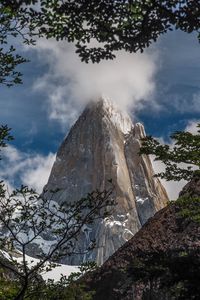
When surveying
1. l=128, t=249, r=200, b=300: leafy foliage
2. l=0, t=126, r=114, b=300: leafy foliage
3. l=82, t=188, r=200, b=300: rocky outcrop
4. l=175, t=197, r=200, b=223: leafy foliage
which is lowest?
l=128, t=249, r=200, b=300: leafy foliage

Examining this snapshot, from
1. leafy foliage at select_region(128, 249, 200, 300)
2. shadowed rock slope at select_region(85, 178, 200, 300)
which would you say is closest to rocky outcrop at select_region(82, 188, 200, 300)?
shadowed rock slope at select_region(85, 178, 200, 300)

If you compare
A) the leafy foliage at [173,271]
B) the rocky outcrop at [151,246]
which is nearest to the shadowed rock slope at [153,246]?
the rocky outcrop at [151,246]

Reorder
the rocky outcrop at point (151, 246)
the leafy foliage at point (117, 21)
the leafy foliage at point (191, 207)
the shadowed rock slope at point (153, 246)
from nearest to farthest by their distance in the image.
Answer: the leafy foliage at point (117, 21)
the leafy foliage at point (191, 207)
the shadowed rock slope at point (153, 246)
the rocky outcrop at point (151, 246)

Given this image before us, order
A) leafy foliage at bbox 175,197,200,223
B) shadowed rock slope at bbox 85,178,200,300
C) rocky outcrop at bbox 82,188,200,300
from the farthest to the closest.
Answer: rocky outcrop at bbox 82,188,200,300 < shadowed rock slope at bbox 85,178,200,300 < leafy foliage at bbox 175,197,200,223

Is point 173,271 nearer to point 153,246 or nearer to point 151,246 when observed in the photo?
point 151,246

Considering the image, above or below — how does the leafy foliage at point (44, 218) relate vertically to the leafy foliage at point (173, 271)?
above

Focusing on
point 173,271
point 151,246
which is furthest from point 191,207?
point 151,246

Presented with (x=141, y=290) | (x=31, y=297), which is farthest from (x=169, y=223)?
(x=31, y=297)

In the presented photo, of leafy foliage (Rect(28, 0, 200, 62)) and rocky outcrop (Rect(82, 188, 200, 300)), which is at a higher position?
rocky outcrop (Rect(82, 188, 200, 300))

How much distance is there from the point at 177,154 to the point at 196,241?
59.4 ft

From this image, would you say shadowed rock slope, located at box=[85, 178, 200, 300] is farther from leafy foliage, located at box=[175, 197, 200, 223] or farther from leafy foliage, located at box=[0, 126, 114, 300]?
leafy foliage, located at box=[0, 126, 114, 300]

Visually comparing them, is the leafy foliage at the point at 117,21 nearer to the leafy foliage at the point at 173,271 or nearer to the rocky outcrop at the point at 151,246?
the leafy foliage at the point at 173,271

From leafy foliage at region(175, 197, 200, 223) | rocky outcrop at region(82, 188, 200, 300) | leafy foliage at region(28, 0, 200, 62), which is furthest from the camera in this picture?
rocky outcrop at region(82, 188, 200, 300)

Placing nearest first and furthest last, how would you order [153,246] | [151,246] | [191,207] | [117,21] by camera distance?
[117,21]
[191,207]
[151,246]
[153,246]
